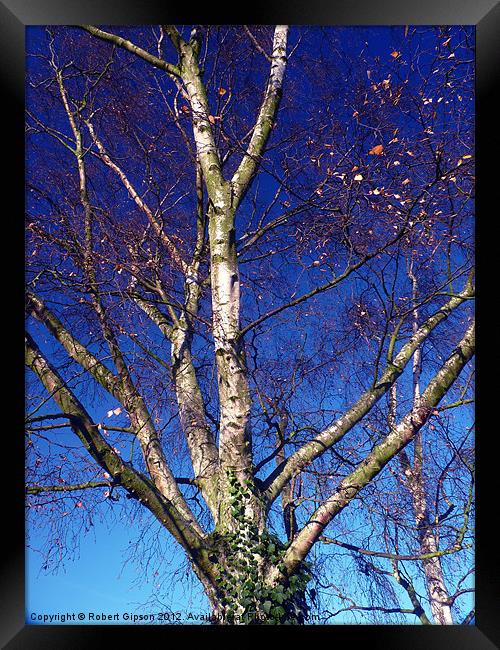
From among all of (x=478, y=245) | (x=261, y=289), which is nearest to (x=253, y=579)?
(x=261, y=289)

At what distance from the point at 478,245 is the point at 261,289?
3.54 feet

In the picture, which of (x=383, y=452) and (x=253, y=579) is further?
(x=383, y=452)

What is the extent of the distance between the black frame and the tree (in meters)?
0.13

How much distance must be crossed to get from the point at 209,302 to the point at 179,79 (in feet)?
4.18

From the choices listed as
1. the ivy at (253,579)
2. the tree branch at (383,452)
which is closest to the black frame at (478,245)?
the ivy at (253,579)

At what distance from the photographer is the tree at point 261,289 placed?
2328 millimetres

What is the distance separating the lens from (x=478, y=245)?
2.27m

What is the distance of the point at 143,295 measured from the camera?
106 inches

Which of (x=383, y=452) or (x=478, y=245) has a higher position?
(x=478, y=245)

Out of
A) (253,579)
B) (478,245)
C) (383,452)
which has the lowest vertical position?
(253,579)

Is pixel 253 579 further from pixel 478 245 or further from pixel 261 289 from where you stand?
pixel 478 245

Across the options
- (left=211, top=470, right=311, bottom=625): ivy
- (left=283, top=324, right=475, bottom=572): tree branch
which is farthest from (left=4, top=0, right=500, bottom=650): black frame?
(left=283, top=324, right=475, bottom=572): tree branch
